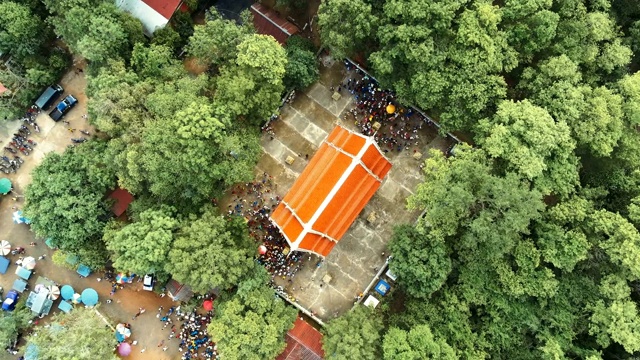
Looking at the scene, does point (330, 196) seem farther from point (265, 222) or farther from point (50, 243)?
point (50, 243)

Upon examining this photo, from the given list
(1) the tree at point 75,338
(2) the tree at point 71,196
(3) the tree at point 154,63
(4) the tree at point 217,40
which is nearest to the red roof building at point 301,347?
(1) the tree at point 75,338

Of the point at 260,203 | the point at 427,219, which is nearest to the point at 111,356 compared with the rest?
the point at 260,203

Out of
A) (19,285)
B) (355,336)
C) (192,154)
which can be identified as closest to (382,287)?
(355,336)

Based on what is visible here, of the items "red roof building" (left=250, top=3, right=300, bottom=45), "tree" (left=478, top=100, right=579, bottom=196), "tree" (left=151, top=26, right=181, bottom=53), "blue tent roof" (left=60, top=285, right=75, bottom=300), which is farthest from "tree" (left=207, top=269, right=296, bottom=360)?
"tree" (left=151, top=26, right=181, bottom=53)

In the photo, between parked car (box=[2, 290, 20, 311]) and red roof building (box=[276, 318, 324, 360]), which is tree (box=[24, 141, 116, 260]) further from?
red roof building (box=[276, 318, 324, 360])

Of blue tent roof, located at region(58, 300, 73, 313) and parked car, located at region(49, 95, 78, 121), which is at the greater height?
parked car, located at region(49, 95, 78, 121)

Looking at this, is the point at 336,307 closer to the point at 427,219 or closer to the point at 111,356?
the point at 427,219
